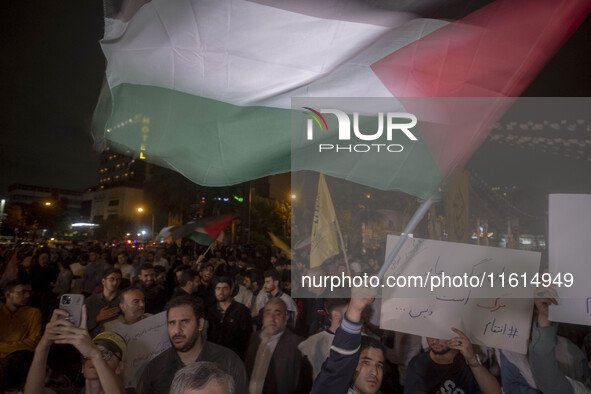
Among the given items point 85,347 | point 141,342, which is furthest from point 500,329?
point 141,342

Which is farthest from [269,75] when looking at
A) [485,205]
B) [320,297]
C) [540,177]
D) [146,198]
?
[146,198]

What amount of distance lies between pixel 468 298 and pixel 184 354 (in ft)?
7.22

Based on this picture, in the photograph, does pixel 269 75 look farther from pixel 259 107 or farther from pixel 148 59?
pixel 148 59

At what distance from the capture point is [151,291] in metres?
5.70

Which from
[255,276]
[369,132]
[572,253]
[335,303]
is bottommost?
[255,276]

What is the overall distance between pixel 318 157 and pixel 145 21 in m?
1.57

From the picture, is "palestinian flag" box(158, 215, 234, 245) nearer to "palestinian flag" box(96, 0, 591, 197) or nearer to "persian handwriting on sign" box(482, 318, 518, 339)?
"palestinian flag" box(96, 0, 591, 197)

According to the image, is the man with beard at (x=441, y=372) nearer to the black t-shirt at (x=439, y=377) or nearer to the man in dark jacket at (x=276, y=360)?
the black t-shirt at (x=439, y=377)

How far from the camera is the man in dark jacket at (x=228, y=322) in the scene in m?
4.35

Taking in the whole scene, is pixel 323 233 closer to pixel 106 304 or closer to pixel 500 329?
pixel 500 329

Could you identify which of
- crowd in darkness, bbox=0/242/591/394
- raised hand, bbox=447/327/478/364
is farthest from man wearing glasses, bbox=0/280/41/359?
raised hand, bbox=447/327/478/364

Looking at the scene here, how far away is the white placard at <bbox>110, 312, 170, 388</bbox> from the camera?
10.3ft

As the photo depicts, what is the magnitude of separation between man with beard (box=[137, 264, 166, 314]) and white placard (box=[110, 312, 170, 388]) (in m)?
2.14

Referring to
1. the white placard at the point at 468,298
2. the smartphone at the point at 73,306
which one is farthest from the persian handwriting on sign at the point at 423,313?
the smartphone at the point at 73,306
